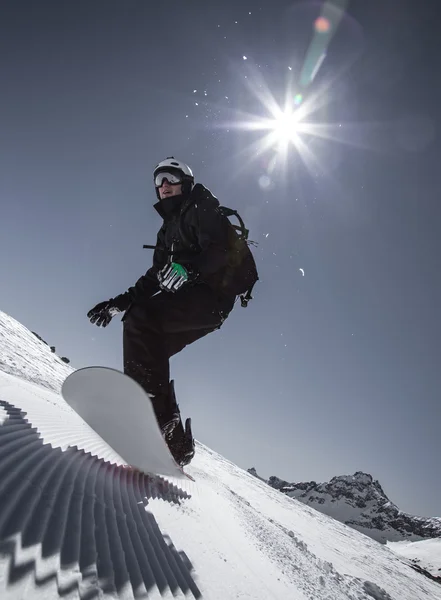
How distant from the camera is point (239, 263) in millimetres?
3320

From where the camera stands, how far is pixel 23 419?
236cm

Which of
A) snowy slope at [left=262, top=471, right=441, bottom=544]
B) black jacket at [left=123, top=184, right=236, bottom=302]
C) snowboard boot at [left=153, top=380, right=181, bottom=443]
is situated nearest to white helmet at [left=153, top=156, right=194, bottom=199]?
black jacket at [left=123, top=184, right=236, bottom=302]

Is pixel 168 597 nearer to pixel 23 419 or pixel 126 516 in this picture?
pixel 126 516

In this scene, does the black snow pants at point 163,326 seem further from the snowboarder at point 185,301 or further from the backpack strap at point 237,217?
the backpack strap at point 237,217

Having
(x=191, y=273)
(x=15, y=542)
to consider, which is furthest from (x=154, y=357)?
(x=15, y=542)

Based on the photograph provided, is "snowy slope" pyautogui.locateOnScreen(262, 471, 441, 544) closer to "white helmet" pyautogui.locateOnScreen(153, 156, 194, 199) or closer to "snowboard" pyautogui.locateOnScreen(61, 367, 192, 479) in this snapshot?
"snowboard" pyautogui.locateOnScreen(61, 367, 192, 479)

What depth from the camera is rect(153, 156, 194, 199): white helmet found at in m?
3.82

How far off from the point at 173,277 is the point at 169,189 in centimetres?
128

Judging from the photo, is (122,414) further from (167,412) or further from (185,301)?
(185,301)

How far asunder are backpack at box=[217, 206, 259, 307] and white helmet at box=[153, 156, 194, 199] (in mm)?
602

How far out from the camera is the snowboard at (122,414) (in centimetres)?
260

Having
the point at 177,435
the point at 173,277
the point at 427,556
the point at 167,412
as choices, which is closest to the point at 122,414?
the point at 167,412

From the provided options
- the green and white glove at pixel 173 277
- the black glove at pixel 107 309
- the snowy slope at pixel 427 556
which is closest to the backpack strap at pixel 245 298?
the green and white glove at pixel 173 277

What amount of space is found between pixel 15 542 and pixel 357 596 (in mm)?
3408
